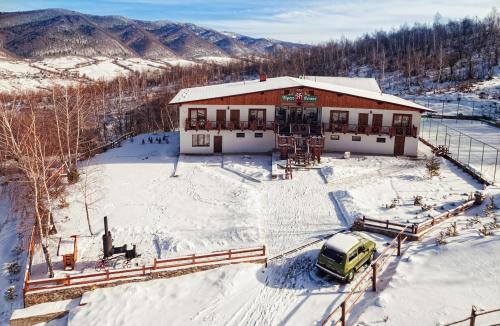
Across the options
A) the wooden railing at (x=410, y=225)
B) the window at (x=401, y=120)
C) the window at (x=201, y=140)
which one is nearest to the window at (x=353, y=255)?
the wooden railing at (x=410, y=225)

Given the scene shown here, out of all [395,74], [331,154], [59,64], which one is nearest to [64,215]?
[331,154]

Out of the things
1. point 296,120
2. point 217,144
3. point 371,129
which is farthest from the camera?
point 296,120

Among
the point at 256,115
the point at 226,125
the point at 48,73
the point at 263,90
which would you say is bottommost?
the point at 226,125

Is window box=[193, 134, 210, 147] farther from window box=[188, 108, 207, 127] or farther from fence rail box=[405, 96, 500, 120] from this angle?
fence rail box=[405, 96, 500, 120]

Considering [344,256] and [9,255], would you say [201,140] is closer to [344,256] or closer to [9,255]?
[9,255]

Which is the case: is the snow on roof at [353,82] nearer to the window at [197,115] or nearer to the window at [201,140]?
the window at [197,115]

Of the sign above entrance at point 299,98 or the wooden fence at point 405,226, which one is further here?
the sign above entrance at point 299,98

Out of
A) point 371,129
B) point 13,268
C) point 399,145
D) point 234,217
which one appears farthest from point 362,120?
point 13,268
